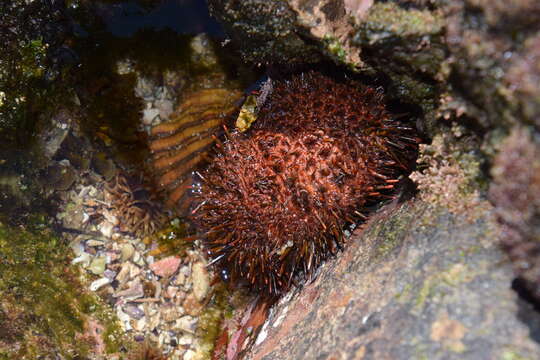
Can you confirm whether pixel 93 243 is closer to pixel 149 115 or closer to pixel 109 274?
pixel 109 274

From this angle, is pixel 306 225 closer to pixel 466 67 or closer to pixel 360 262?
pixel 360 262

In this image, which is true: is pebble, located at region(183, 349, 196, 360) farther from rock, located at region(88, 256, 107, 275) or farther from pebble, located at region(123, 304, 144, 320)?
rock, located at region(88, 256, 107, 275)

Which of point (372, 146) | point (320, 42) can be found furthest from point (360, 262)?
point (320, 42)

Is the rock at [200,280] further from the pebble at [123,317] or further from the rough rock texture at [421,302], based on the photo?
the rough rock texture at [421,302]

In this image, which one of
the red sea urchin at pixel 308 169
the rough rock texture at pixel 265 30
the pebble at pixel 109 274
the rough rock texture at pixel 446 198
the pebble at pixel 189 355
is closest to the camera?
the rough rock texture at pixel 446 198

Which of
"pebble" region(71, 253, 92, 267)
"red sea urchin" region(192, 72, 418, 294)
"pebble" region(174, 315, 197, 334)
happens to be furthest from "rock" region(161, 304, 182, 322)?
"red sea urchin" region(192, 72, 418, 294)

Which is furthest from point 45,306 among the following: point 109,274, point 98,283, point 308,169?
point 308,169

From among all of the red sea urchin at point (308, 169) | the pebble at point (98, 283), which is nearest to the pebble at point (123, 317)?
the pebble at point (98, 283)
